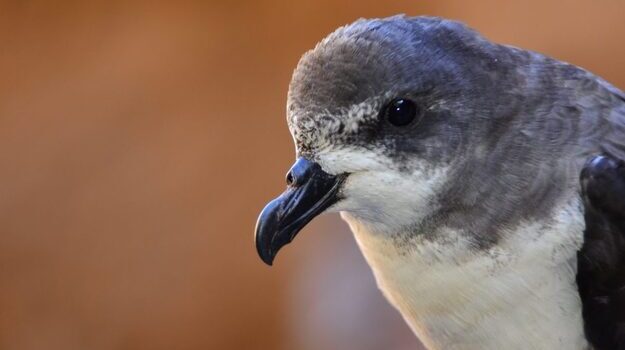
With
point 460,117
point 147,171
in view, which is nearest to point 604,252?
point 460,117

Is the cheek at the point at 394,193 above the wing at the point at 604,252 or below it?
above

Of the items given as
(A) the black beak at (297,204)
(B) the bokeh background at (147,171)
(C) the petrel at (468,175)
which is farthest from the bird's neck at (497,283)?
(B) the bokeh background at (147,171)

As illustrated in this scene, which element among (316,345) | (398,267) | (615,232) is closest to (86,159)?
(316,345)

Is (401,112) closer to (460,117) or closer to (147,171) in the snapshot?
(460,117)

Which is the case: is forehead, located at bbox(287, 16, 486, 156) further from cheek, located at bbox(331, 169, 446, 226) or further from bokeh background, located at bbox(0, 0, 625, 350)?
bokeh background, located at bbox(0, 0, 625, 350)

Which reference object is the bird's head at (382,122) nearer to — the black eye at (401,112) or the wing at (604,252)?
the black eye at (401,112)

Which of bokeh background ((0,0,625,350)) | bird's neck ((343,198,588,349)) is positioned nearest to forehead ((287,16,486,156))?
bird's neck ((343,198,588,349))
